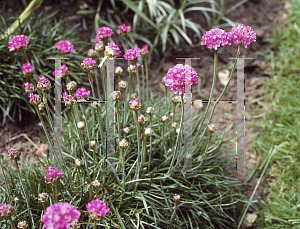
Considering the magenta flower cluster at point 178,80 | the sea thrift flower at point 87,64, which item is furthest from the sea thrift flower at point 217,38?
the sea thrift flower at point 87,64

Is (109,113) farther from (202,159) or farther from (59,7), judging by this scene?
(59,7)

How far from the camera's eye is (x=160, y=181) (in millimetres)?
1570

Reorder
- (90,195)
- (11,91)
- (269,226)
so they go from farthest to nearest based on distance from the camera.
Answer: (11,91) < (269,226) < (90,195)

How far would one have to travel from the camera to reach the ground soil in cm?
224

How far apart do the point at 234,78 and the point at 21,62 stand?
6.90 feet

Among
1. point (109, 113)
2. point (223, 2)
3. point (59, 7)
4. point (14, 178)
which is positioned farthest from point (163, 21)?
point (14, 178)

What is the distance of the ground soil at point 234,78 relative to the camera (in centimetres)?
224

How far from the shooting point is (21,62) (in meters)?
2.29

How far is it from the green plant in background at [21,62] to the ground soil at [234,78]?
16cm

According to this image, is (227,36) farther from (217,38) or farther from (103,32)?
(103,32)

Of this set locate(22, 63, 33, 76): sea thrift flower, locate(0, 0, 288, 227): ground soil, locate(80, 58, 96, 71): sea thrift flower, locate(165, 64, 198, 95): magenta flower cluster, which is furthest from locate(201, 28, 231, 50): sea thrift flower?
locate(0, 0, 288, 227): ground soil

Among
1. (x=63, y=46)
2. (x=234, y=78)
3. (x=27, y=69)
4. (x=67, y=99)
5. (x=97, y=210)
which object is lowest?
(x=97, y=210)

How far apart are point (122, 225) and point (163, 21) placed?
228 cm

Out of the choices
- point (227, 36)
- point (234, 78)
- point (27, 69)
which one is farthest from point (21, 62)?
point (234, 78)
